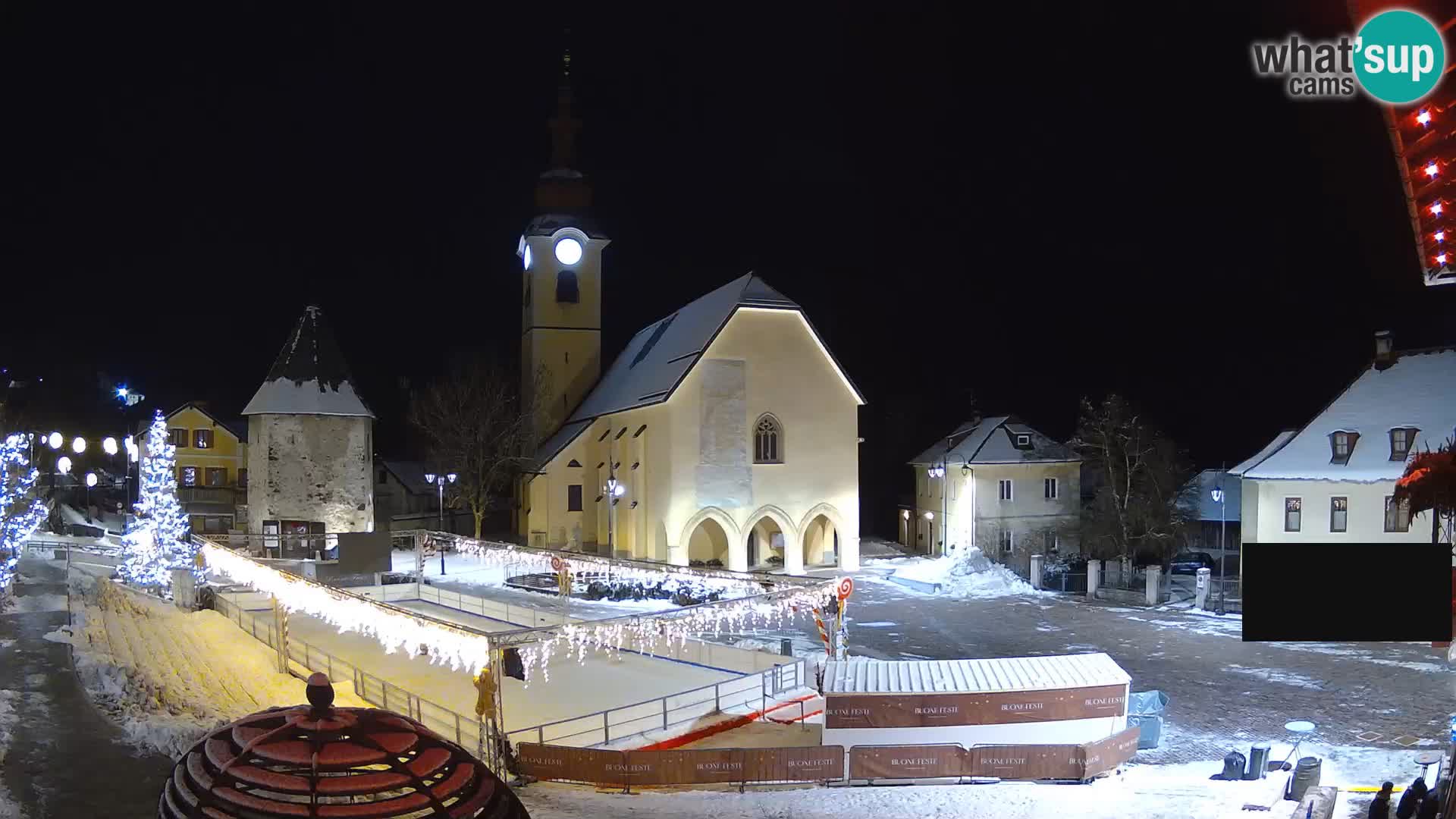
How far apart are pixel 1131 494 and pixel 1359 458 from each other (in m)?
9.17

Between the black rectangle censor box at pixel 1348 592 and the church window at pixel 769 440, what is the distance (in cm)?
3148

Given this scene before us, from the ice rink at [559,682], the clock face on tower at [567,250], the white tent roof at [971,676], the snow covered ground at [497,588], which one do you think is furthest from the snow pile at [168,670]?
the clock face on tower at [567,250]

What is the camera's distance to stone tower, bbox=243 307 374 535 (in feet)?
126

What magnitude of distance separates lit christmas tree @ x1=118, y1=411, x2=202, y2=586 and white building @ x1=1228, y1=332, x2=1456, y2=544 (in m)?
33.3

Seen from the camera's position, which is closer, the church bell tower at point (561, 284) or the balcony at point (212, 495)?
the church bell tower at point (561, 284)

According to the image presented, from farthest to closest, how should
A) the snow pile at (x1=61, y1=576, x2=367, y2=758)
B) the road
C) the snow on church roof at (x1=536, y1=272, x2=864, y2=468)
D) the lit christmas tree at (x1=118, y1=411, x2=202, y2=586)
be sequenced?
the snow on church roof at (x1=536, y1=272, x2=864, y2=468), the lit christmas tree at (x1=118, y1=411, x2=202, y2=586), the road, the snow pile at (x1=61, y1=576, x2=367, y2=758)

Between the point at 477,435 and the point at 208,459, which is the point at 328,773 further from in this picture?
the point at 208,459

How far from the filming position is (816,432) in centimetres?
3922

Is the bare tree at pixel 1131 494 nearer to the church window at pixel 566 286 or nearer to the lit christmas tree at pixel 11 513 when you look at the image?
the church window at pixel 566 286

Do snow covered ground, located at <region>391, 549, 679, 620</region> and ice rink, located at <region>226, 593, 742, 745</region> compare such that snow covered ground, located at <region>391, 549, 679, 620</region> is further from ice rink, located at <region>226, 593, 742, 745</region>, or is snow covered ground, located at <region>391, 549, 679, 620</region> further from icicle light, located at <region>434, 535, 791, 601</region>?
ice rink, located at <region>226, 593, 742, 745</region>

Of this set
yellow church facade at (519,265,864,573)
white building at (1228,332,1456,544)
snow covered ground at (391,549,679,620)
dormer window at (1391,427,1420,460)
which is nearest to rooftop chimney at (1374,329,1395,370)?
white building at (1228,332,1456,544)

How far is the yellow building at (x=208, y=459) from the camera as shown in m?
53.9

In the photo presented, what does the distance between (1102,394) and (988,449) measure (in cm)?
3963

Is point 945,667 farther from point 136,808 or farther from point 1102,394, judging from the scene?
point 1102,394
